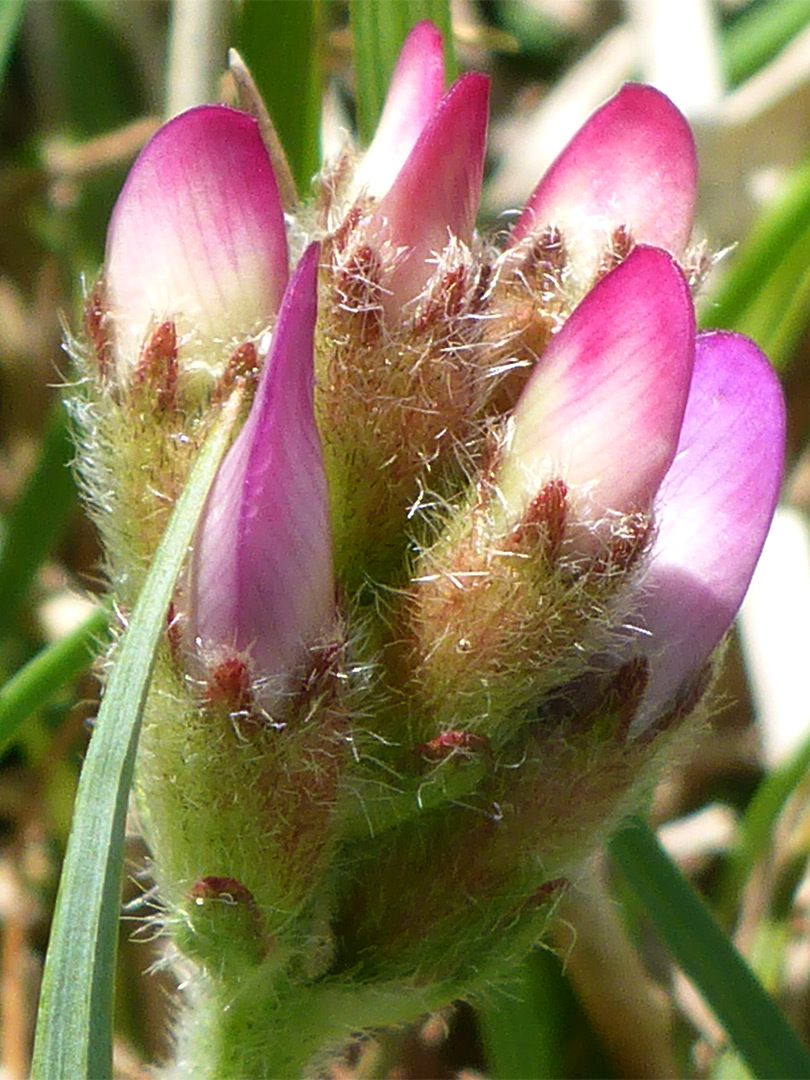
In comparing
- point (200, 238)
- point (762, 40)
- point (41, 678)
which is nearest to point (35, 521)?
point (41, 678)

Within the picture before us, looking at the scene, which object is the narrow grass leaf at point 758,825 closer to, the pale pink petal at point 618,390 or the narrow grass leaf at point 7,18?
the pale pink petal at point 618,390

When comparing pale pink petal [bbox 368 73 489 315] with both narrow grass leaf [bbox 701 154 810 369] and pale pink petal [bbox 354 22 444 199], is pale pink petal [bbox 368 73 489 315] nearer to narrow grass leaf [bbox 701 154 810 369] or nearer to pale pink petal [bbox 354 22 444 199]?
pale pink petal [bbox 354 22 444 199]

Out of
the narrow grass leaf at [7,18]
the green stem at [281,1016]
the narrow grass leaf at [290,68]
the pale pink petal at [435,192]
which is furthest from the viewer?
the narrow grass leaf at [7,18]

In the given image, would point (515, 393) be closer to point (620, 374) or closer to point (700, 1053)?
point (620, 374)

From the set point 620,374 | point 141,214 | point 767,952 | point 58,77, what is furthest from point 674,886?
point 58,77

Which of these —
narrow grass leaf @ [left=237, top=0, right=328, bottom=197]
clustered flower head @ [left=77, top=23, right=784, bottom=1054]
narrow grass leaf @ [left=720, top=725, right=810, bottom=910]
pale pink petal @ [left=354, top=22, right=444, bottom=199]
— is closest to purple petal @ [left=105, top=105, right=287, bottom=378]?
clustered flower head @ [left=77, top=23, right=784, bottom=1054]

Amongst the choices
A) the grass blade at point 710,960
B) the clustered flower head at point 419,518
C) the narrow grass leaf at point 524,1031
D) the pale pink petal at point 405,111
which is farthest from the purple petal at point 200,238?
the narrow grass leaf at point 524,1031

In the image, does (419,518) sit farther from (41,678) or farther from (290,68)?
(290,68)
